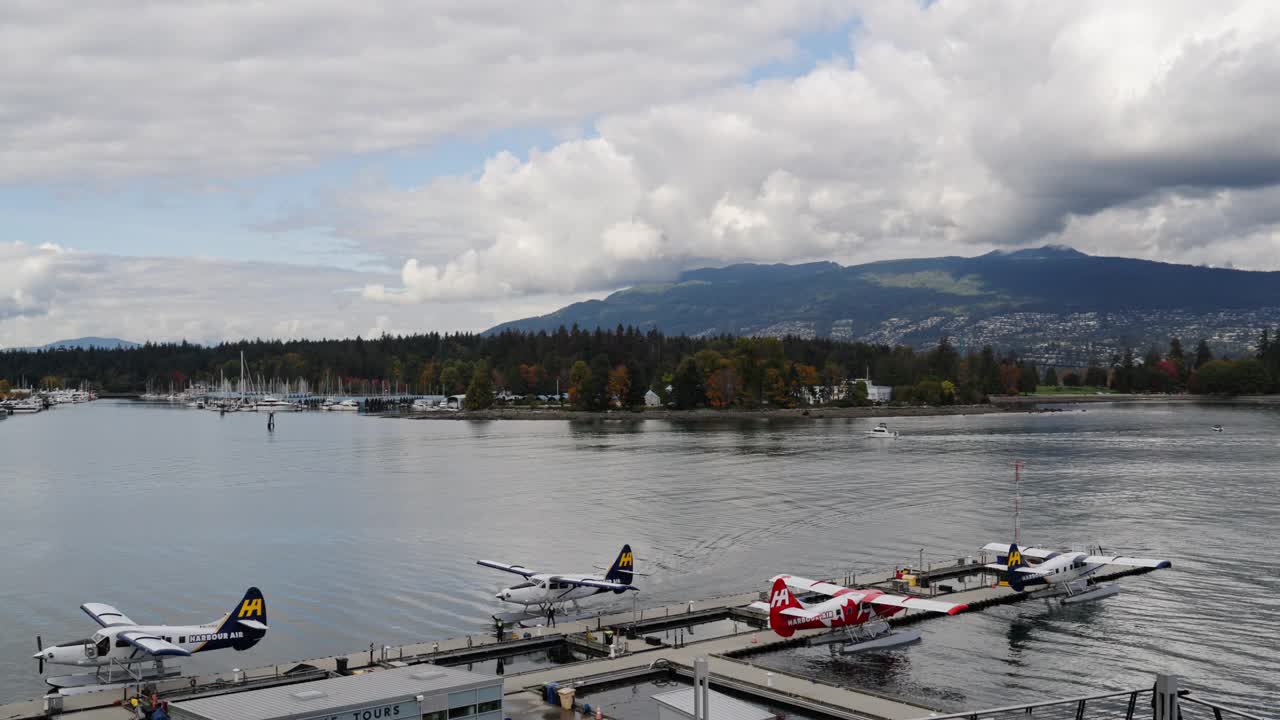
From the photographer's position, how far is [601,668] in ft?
123

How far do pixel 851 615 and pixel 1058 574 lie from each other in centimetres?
1576

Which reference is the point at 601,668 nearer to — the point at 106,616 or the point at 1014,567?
the point at 106,616

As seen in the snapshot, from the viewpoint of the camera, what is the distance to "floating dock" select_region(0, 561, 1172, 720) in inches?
1288

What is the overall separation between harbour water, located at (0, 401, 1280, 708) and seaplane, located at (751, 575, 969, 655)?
109cm

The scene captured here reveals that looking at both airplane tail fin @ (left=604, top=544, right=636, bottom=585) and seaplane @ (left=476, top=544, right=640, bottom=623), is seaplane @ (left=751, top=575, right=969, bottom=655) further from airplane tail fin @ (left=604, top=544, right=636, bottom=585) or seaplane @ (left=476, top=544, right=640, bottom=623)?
airplane tail fin @ (left=604, top=544, right=636, bottom=585)

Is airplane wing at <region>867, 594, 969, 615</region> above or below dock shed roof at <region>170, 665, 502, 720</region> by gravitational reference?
below

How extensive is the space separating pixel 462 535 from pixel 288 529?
14270 millimetres

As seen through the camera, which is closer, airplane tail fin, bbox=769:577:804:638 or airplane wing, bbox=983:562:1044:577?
airplane tail fin, bbox=769:577:804:638

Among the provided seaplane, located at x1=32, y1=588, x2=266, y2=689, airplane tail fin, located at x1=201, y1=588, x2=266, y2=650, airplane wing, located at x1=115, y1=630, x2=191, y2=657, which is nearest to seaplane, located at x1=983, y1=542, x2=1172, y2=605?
airplane tail fin, located at x1=201, y1=588, x2=266, y2=650

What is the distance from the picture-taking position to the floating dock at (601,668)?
3272 cm

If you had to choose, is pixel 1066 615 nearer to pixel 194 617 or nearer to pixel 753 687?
pixel 753 687

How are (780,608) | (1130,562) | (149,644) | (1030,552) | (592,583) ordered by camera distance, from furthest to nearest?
(1030,552), (1130,562), (592,583), (780,608), (149,644)

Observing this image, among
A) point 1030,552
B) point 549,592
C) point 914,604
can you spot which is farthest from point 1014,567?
point 549,592

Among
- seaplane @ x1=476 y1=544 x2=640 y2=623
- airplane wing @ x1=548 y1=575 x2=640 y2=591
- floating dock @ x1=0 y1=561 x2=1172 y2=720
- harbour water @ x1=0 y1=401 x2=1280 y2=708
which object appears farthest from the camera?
airplane wing @ x1=548 y1=575 x2=640 y2=591
